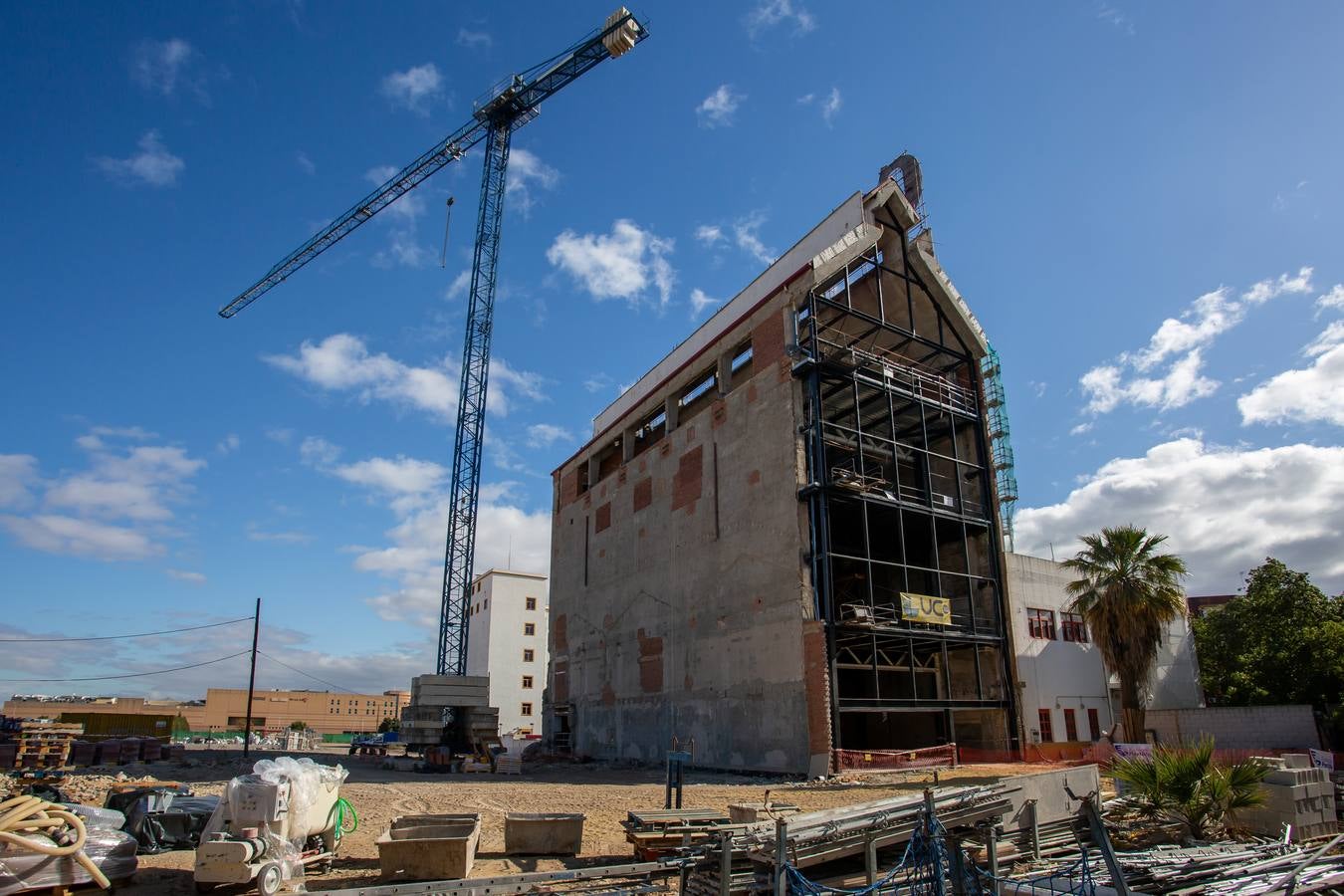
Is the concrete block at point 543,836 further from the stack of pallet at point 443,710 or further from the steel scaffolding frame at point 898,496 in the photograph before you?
the stack of pallet at point 443,710

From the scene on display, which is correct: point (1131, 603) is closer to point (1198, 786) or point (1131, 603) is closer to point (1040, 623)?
point (1040, 623)

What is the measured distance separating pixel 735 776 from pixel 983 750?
10286 millimetres

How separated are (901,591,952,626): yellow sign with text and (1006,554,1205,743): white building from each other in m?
5.07

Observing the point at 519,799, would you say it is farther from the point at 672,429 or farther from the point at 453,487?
the point at 453,487

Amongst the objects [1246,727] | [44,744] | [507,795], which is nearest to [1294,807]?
[507,795]

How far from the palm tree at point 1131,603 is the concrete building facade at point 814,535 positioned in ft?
11.9

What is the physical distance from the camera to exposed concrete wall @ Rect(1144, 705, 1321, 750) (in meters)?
27.1

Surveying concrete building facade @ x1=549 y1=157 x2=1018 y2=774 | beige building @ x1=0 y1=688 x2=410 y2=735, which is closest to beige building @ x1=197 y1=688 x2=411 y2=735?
beige building @ x1=0 y1=688 x2=410 y2=735

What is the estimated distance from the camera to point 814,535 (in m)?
28.1

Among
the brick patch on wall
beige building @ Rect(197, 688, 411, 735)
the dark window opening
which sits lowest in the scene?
beige building @ Rect(197, 688, 411, 735)

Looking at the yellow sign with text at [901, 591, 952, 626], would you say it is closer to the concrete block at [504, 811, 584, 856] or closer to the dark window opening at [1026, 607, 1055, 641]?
the dark window opening at [1026, 607, 1055, 641]

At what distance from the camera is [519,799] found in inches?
822

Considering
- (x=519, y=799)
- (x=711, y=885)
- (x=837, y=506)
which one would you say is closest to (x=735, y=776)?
(x=519, y=799)

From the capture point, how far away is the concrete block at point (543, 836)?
12.6 meters
